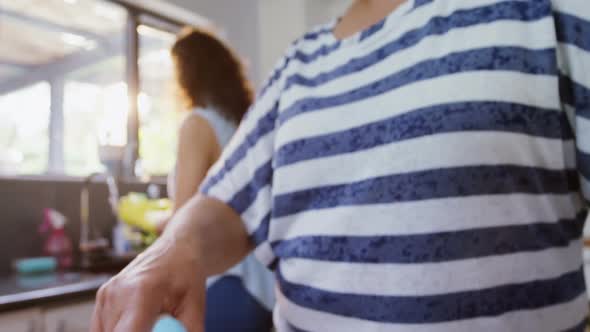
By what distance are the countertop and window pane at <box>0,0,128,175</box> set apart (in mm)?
595

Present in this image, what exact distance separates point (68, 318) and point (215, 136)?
0.64m

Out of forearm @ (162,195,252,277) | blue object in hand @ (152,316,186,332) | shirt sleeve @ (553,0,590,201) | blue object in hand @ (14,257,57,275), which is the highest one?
shirt sleeve @ (553,0,590,201)

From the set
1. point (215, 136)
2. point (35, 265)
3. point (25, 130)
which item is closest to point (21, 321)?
point (35, 265)

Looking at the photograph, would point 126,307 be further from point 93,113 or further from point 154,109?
point 154,109

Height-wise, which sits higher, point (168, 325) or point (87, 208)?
point (168, 325)

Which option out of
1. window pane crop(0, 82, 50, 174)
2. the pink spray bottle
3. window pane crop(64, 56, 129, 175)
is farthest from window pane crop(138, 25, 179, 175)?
the pink spray bottle

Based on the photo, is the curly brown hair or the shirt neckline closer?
the shirt neckline

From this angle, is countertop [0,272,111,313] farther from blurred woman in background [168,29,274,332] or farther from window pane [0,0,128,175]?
window pane [0,0,128,175]

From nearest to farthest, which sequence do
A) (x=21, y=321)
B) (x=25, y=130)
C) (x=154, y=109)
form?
(x=21, y=321) < (x=25, y=130) < (x=154, y=109)

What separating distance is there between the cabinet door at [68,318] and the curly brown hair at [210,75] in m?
0.65

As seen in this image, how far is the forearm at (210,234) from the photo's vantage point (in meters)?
0.44

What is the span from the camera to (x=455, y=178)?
394mm

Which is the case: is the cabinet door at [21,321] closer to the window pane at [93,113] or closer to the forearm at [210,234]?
the forearm at [210,234]

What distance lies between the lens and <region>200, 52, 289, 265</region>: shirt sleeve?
52 cm
